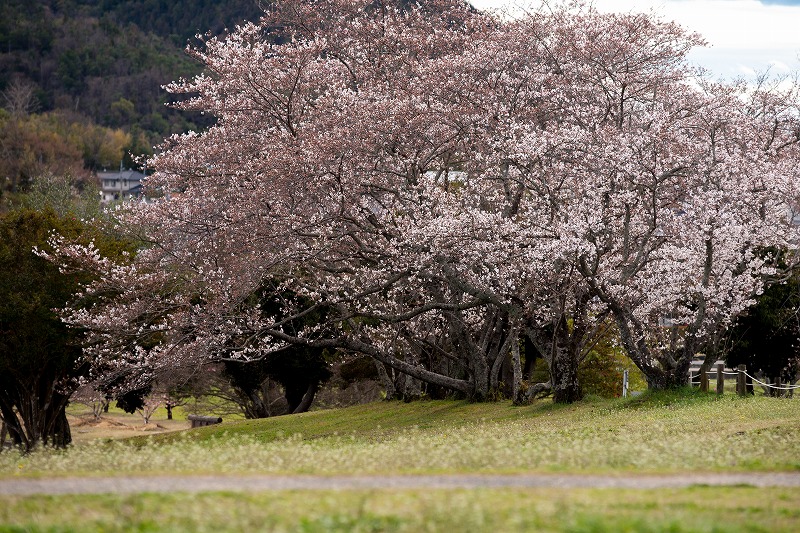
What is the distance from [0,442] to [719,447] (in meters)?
36.4

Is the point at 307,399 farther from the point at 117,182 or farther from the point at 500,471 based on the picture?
the point at 117,182

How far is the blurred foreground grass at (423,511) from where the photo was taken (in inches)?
353

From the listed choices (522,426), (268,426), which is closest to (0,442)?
(268,426)

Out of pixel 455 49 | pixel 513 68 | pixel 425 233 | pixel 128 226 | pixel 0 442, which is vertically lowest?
pixel 0 442

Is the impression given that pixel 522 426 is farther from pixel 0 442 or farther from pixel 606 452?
pixel 0 442

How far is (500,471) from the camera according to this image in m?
12.6

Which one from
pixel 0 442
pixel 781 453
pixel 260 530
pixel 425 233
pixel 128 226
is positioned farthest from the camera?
pixel 0 442

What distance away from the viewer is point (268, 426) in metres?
35.7

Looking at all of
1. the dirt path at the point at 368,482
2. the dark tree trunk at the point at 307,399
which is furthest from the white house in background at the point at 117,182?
the dirt path at the point at 368,482

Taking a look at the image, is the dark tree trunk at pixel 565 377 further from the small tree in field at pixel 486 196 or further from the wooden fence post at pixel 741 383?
the wooden fence post at pixel 741 383

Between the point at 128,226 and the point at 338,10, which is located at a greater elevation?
the point at 338,10

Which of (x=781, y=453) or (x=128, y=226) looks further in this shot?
(x=128, y=226)

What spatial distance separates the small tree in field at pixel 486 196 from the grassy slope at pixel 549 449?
3.18m

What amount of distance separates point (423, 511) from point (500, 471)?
335 cm
